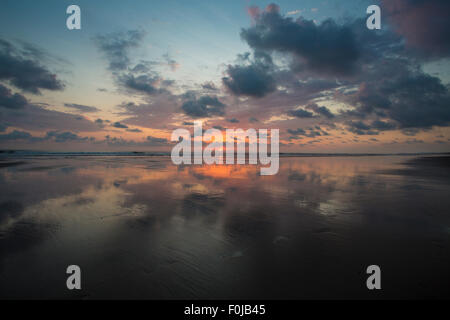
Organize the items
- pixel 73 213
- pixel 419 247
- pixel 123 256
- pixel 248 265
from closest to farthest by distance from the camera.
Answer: pixel 248 265
pixel 123 256
pixel 419 247
pixel 73 213

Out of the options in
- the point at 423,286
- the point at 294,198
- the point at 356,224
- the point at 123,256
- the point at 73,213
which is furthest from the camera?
the point at 294,198

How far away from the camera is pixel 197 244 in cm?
458

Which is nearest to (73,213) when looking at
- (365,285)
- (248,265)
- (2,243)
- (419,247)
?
(2,243)

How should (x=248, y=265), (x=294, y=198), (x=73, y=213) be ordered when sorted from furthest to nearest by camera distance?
(x=294, y=198) → (x=73, y=213) → (x=248, y=265)

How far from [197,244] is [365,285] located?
3240 millimetres
